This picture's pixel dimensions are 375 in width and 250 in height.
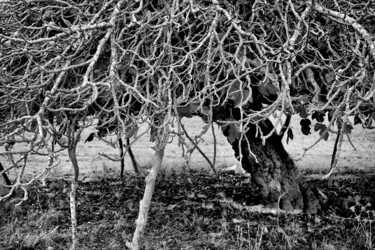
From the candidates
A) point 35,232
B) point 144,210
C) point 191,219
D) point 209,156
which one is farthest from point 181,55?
point 209,156

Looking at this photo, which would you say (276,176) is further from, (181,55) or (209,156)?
(209,156)

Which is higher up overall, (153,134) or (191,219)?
(153,134)

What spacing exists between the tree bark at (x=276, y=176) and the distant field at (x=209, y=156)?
1832 mm

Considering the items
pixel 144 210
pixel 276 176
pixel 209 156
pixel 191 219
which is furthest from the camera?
pixel 209 156

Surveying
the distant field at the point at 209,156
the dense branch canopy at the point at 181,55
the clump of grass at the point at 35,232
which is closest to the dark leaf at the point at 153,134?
the dense branch canopy at the point at 181,55

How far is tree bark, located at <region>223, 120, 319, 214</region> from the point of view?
5160 millimetres

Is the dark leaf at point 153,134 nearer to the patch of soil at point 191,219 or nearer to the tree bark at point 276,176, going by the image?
the patch of soil at point 191,219

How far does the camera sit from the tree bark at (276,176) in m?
5.16

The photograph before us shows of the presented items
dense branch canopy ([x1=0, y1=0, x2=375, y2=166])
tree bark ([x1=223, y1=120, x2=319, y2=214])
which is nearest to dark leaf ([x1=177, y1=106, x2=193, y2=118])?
dense branch canopy ([x1=0, y1=0, x2=375, y2=166])

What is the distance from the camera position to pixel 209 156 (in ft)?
28.0

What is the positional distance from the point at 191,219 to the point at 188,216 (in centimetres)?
9

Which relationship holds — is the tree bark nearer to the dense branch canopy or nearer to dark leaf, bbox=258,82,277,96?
the dense branch canopy

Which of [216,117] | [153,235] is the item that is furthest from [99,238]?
[216,117]

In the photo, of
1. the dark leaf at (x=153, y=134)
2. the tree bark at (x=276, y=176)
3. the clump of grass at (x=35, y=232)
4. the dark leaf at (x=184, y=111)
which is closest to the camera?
the dark leaf at (x=184, y=111)
